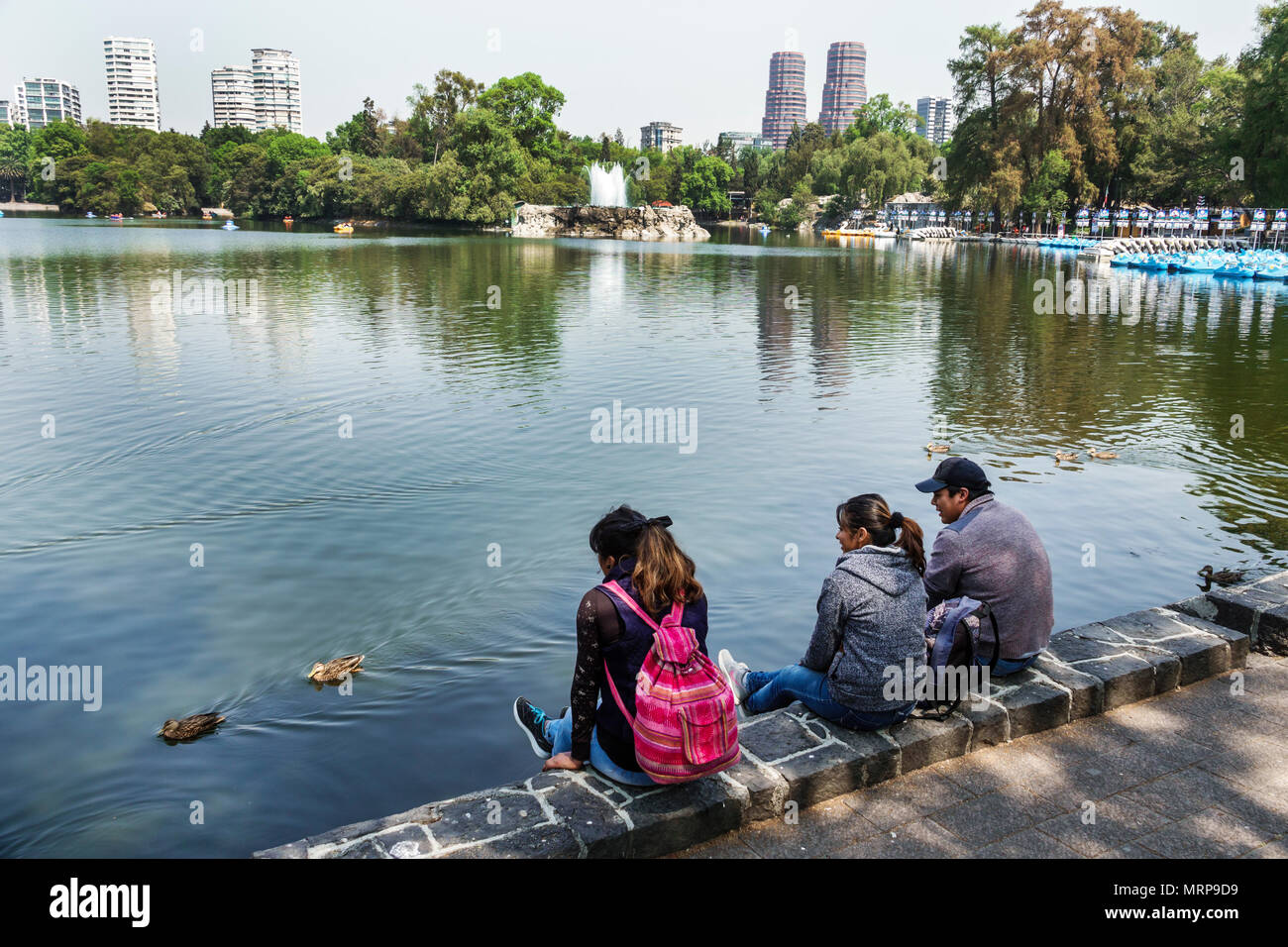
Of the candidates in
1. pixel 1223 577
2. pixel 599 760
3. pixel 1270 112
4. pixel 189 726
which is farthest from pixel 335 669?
pixel 1270 112

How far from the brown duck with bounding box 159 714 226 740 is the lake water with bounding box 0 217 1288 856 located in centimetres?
11

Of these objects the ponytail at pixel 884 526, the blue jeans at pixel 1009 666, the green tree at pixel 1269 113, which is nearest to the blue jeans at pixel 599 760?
the ponytail at pixel 884 526

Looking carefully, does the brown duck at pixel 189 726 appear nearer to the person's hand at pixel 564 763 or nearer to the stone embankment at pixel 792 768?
the stone embankment at pixel 792 768

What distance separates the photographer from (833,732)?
488cm

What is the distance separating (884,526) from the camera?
4711mm

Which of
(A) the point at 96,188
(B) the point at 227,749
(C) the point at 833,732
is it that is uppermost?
(A) the point at 96,188

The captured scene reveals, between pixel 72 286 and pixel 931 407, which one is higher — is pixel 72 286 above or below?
above

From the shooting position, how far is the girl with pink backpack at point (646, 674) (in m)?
4.10

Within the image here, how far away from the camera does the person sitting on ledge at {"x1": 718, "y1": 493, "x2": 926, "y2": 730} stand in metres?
4.65

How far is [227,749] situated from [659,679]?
3.95 m

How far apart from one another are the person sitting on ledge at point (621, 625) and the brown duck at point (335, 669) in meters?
3.41

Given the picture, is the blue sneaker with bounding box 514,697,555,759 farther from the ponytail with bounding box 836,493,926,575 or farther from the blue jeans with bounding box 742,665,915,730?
the ponytail with bounding box 836,493,926,575
